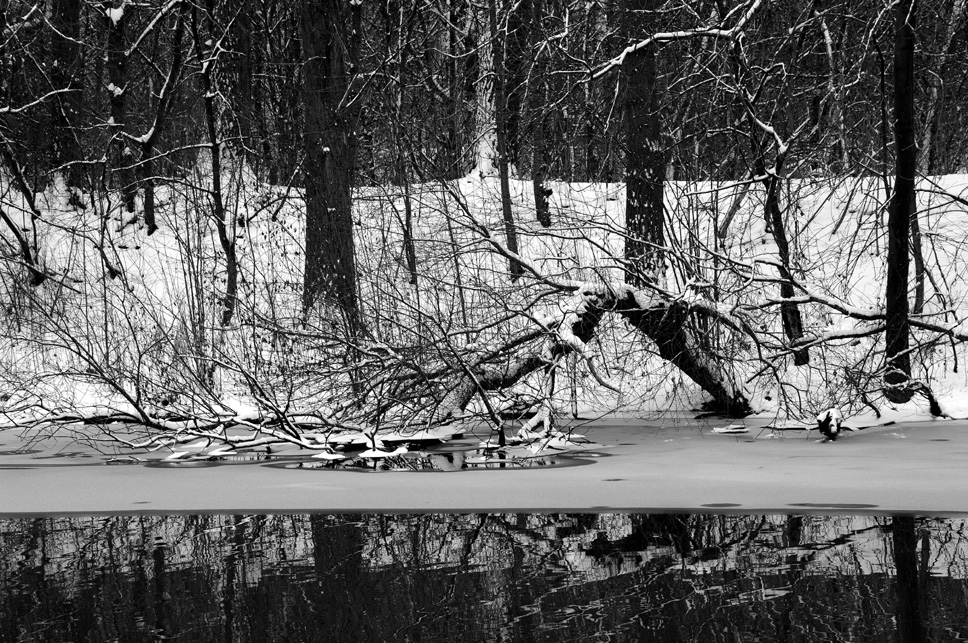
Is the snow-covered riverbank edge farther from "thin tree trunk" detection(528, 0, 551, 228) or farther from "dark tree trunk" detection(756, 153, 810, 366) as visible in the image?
"thin tree trunk" detection(528, 0, 551, 228)

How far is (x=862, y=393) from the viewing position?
8844 mm

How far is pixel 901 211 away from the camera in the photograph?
378 inches

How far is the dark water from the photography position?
378cm

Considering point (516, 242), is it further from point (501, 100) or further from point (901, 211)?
point (501, 100)

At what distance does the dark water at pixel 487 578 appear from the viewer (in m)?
3.78

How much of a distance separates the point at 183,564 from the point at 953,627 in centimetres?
306

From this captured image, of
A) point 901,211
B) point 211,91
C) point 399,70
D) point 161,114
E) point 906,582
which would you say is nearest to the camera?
point 906,582

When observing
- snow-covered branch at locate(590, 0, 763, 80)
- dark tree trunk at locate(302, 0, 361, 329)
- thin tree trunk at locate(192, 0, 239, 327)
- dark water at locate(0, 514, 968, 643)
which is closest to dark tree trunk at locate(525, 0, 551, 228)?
snow-covered branch at locate(590, 0, 763, 80)

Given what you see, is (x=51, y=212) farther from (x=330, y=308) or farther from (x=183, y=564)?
(x=183, y=564)

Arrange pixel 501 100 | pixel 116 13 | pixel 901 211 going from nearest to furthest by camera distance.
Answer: pixel 901 211 → pixel 501 100 → pixel 116 13

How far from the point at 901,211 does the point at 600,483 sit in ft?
14.7

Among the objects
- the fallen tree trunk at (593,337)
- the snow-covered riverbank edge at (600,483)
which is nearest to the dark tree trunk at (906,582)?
the snow-covered riverbank edge at (600,483)

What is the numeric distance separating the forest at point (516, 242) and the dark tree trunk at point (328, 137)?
46 mm

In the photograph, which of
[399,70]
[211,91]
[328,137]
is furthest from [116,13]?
[328,137]
